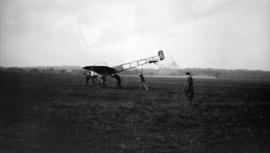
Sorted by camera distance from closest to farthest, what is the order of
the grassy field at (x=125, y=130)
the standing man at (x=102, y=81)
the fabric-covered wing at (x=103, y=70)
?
the grassy field at (x=125, y=130) < the fabric-covered wing at (x=103, y=70) < the standing man at (x=102, y=81)

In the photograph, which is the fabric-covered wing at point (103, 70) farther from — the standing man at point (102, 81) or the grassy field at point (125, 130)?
the grassy field at point (125, 130)

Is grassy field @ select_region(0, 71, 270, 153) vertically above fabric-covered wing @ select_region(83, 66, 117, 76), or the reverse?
fabric-covered wing @ select_region(83, 66, 117, 76)

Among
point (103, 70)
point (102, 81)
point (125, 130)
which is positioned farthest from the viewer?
point (102, 81)

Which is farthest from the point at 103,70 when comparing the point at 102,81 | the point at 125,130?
the point at 125,130

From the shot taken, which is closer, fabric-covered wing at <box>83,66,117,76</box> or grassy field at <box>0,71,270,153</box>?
grassy field at <box>0,71,270,153</box>

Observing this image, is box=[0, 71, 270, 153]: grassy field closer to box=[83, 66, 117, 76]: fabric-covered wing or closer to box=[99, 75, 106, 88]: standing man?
box=[83, 66, 117, 76]: fabric-covered wing

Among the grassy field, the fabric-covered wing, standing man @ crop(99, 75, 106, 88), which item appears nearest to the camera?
the grassy field

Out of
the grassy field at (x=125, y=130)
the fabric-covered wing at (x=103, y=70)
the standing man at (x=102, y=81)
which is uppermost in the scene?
the fabric-covered wing at (x=103, y=70)

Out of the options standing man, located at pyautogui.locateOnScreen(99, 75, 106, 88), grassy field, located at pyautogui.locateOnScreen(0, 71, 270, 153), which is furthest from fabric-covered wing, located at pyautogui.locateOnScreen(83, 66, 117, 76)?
grassy field, located at pyautogui.locateOnScreen(0, 71, 270, 153)

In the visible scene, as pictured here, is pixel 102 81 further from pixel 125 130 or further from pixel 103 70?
pixel 125 130

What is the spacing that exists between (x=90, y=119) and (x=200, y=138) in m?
4.30

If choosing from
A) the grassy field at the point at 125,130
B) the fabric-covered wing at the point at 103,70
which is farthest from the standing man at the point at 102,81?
the grassy field at the point at 125,130

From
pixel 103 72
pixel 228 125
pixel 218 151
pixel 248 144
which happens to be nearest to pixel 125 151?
pixel 218 151

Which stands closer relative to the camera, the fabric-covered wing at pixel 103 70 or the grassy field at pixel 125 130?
the grassy field at pixel 125 130
